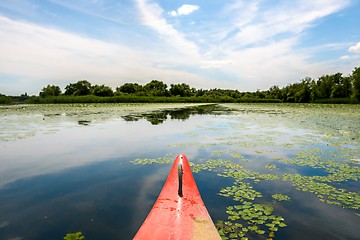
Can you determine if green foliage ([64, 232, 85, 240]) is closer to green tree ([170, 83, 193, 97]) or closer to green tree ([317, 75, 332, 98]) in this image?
green tree ([317, 75, 332, 98])

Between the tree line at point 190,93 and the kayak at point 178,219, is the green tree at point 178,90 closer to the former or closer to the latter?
the tree line at point 190,93

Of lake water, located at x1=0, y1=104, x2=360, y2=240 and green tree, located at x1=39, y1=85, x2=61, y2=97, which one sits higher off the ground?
green tree, located at x1=39, y1=85, x2=61, y2=97

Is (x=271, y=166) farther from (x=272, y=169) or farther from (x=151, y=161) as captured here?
(x=151, y=161)

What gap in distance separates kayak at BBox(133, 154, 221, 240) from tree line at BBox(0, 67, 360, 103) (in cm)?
4448

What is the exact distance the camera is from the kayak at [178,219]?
180 centimetres

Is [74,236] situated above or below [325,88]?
below

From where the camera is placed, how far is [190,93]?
86562 mm

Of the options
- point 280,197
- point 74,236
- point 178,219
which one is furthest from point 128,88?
point 178,219

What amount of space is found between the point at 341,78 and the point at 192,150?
66.2 meters

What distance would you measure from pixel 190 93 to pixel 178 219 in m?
85.4

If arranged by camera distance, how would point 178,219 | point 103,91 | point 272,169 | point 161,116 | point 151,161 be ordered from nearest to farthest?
1. point 178,219
2. point 272,169
3. point 151,161
4. point 161,116
5. point 103,91

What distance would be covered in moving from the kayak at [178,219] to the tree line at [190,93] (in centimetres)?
4448

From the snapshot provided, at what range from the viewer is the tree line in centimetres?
4418

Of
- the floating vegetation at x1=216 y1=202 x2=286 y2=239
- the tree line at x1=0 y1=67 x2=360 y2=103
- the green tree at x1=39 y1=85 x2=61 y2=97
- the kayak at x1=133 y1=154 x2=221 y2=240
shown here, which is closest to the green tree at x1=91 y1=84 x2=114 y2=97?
the tree line at x1=0 y1=67 x2=360 y2=103
